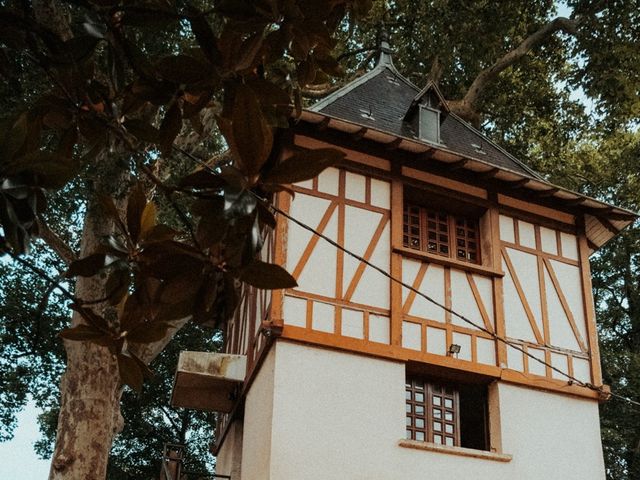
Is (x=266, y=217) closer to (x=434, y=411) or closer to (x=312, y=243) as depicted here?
(x=312, y=243)

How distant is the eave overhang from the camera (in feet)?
30.7

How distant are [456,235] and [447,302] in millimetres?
1223

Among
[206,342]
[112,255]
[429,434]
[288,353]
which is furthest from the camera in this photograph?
[206,342]

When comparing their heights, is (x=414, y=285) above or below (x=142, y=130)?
above

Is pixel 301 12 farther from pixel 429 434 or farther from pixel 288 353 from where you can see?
pixel 429 434

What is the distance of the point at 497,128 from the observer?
59.8ft

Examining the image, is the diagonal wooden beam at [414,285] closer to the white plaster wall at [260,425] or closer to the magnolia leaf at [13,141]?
the white plaster wall at [260,425]

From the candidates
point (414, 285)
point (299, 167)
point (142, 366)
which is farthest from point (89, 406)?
point (299, 167)

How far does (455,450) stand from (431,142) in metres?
3.97

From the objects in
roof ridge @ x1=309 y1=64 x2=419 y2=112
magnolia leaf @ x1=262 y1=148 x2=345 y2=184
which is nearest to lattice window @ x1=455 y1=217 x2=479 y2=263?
roof ridge @ x1=309 y1=64 x2=419 y2=112

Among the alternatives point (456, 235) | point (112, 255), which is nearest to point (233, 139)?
point (112, 255)

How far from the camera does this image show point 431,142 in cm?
1057

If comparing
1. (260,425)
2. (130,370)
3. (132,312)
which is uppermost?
(260,425)

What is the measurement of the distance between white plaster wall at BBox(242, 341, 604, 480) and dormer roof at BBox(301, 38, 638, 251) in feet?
8.40
